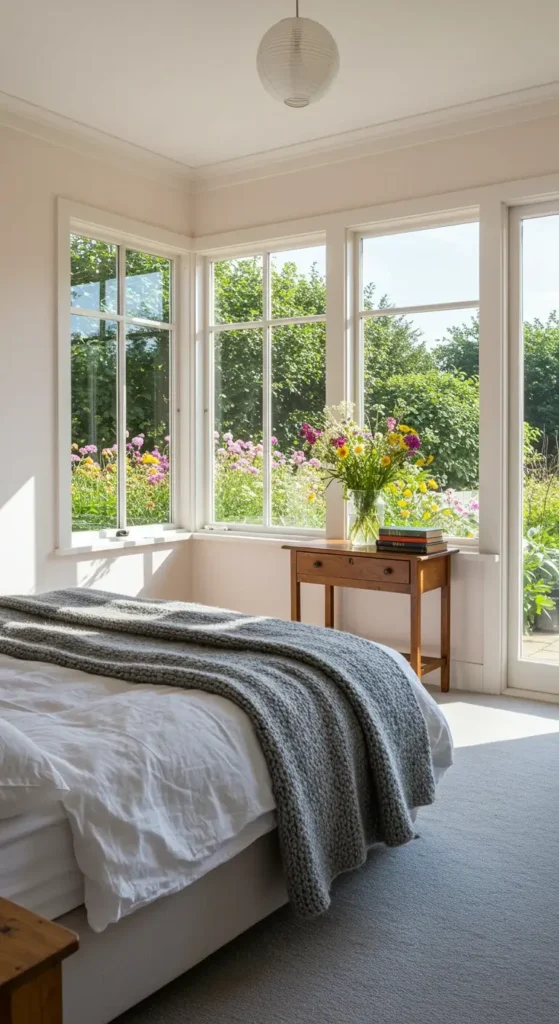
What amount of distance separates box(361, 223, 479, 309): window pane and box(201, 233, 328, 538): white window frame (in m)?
0.30

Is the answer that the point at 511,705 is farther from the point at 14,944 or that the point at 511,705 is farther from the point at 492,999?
the point at 14,944

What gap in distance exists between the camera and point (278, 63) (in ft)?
9.15

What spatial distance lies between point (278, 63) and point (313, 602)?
2.92 m

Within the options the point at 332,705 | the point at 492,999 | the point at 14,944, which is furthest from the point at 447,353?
the point at 14,944

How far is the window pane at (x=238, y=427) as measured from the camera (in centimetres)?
532

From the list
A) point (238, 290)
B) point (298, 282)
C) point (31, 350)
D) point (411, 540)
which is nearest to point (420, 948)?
point (411, 540)

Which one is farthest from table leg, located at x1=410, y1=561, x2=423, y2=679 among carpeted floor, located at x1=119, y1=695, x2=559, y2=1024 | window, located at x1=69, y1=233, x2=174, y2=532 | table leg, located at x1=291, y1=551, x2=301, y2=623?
window, located at x1=69, y1=233, x2=174, y2=532

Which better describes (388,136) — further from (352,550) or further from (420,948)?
(420,948)

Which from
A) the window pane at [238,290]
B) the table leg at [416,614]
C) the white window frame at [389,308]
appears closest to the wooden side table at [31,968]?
the table leg at [416,614]

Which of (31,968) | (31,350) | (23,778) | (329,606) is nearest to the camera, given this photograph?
(31,968)

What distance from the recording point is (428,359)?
4617 mm

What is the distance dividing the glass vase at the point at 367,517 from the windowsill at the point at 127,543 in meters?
1.28

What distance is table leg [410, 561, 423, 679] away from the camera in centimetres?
409

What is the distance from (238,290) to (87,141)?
1.23 meters
